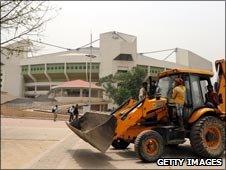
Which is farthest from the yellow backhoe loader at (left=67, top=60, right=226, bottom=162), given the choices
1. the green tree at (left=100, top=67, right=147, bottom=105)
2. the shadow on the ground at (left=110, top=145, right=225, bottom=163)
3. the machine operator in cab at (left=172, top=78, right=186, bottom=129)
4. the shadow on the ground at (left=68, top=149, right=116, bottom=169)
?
the green tree at (left=100, top=67, right=147, bottom=105)

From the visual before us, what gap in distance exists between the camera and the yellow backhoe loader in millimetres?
11227

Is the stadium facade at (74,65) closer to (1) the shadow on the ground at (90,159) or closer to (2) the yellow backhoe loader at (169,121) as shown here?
(1) the shadow on the ground at (90,159)

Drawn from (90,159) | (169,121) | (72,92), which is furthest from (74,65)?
(90,159)

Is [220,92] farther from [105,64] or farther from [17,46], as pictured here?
[105,64]

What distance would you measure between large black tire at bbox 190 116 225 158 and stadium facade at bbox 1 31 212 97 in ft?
256

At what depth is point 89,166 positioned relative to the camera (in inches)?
394

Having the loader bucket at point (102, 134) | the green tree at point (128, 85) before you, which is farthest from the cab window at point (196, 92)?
the green tree at point (128, 85)

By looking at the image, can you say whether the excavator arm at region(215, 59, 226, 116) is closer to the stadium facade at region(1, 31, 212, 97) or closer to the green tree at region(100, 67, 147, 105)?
the green tree at region(100, 67, 147, 105)

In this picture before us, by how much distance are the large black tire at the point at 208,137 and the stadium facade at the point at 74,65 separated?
7791 centimetres

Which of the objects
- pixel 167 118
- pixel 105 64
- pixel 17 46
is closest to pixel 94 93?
pixel 105 64

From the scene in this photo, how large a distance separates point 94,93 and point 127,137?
72484 mm

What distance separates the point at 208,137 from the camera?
12031mm

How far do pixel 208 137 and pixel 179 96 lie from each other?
1.48m

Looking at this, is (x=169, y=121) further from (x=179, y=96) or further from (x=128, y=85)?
(x=128, y=85)
